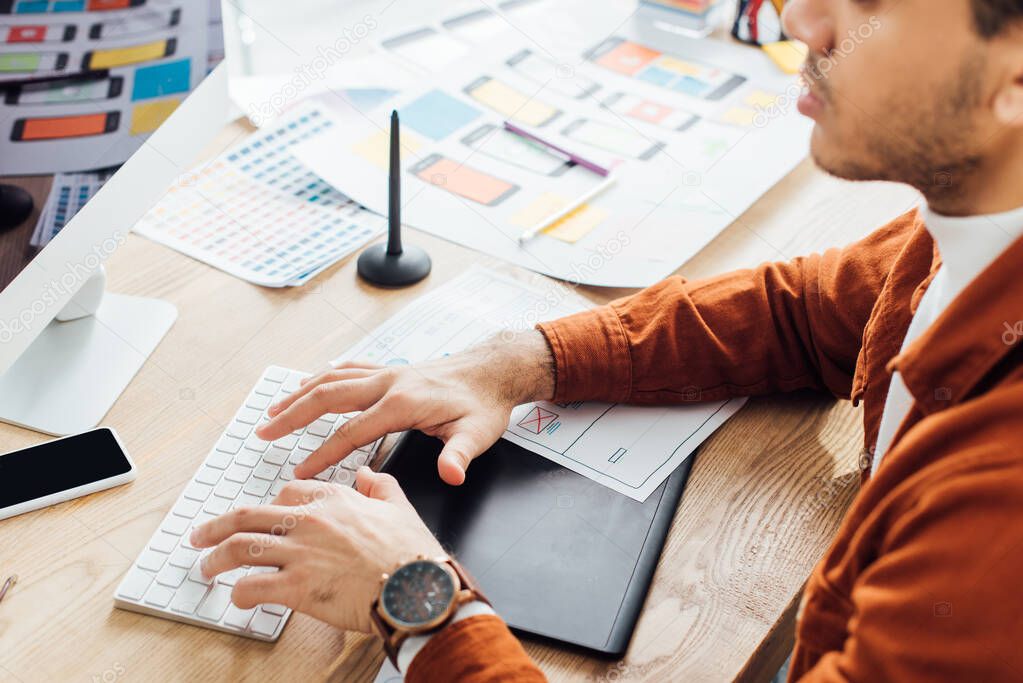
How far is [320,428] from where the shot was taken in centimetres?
92

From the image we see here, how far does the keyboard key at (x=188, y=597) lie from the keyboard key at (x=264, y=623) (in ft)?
0.16

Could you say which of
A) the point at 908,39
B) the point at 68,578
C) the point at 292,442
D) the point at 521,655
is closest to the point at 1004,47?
the point at 908,39

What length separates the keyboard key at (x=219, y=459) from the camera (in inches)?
34.4

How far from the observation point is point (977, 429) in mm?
624

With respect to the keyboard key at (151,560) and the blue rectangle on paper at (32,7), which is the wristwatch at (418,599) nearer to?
the keyboard key at (151,560)

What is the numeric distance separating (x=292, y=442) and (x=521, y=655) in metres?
0.33

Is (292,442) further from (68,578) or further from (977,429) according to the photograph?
(977,429)

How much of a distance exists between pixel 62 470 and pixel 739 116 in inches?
40.9

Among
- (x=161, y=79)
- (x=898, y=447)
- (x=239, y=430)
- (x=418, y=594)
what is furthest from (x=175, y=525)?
(x=898, y=447)

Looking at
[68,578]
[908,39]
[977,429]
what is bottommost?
[68,578]

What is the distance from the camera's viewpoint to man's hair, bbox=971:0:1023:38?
651 mm

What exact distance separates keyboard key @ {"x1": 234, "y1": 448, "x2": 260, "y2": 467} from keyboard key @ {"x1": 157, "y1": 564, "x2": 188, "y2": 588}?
12cm

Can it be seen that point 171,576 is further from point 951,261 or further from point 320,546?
point 951,261

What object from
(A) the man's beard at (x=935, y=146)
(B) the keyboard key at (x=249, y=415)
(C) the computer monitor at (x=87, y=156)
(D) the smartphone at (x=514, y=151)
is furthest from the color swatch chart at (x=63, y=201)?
(A) the man's beard at (x=935, y=146)
